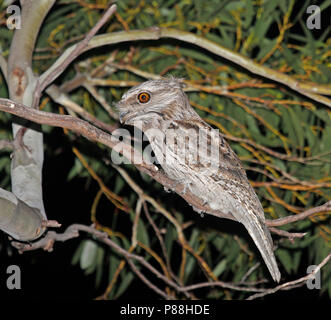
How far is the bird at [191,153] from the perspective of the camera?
80.0 inches

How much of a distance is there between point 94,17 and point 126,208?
4.38 ft

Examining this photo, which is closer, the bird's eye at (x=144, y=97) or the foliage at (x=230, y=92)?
the bird's eye at (x=144, y=97)

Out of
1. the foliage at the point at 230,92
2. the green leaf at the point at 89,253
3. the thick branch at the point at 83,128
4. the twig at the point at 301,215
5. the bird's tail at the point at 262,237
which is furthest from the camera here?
the green leaf at the point at 89,253

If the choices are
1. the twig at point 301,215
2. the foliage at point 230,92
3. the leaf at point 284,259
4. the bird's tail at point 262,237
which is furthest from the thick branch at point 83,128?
the leaf at point 284,259

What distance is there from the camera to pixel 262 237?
2049 millimetres

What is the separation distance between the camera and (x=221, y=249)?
11.4 ft

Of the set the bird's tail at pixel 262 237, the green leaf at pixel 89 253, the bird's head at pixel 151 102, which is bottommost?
the bird's tail at pixel 262 237

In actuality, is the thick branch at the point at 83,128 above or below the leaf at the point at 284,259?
above

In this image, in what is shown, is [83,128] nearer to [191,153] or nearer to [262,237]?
[191,153]

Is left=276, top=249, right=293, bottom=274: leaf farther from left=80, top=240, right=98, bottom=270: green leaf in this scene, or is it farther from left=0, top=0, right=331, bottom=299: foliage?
left=80, top=240, right=98, bottom=270: green leaf

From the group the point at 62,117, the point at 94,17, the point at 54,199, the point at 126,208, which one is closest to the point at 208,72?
the point at 94,17

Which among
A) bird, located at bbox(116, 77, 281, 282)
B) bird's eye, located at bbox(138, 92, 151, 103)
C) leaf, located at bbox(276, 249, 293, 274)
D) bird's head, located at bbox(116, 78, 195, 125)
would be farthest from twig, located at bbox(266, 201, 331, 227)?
leaf, located at bbox(276, 249, 293, 274)

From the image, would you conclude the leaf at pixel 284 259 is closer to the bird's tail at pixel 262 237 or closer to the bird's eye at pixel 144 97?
the bird's tail at pixel 262 237

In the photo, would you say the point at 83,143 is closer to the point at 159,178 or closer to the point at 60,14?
the point at 60,14
